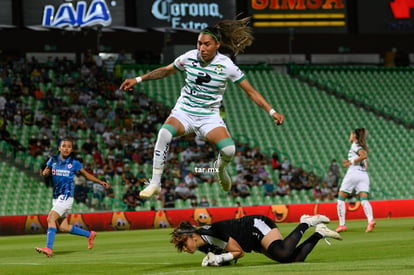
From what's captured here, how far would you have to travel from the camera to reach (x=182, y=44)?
42812 mm

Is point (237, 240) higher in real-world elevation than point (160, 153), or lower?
lower

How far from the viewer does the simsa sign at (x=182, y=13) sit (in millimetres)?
41438

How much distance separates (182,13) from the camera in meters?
42.0

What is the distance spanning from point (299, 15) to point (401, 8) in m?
5.69

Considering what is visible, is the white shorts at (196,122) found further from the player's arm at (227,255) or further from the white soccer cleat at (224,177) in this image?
the player's arm at (227,255)

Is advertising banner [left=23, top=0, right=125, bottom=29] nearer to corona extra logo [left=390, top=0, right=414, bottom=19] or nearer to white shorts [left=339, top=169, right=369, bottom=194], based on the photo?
corona extra logo [left=390, top=0, right=414, bottom=19]

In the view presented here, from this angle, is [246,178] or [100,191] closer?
[100,191]

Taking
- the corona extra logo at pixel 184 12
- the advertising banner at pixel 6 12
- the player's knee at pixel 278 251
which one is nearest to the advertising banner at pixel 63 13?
the advertising banner at pixel 6 12

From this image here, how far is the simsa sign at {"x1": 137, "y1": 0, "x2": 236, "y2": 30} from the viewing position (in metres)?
41.4

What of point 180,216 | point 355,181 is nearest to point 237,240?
point 355,181

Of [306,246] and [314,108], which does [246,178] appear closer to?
[314,108]

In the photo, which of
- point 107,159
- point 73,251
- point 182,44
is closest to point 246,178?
point 107,159

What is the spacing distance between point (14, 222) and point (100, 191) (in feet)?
12.4

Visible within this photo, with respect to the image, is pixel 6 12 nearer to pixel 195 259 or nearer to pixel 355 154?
pixel 355 154
